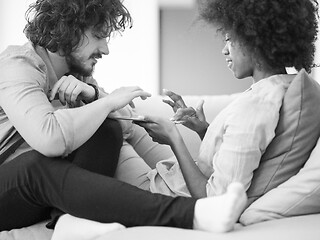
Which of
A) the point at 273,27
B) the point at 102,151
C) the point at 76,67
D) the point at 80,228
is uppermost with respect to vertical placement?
the point at 273,27

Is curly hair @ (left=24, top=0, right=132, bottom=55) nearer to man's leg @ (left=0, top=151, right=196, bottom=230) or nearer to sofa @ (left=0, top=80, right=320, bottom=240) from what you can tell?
man's leg @ (left=0, top=151, right=196, bottom=230)


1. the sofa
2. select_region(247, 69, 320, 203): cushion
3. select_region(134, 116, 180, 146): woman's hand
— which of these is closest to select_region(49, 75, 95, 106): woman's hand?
select_region(134, 116, 180, 146): woman's hand

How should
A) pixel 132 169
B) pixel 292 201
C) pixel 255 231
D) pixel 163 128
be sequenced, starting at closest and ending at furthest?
pixel 255 231 < pixel 292 201 < pixel 163 128 < pixel 132 169

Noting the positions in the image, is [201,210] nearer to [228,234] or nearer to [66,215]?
[228,234]

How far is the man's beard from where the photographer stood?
182 cm

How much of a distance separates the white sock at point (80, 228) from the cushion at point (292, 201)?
31 centimetres

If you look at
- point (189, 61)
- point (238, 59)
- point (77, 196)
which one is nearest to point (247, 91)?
point (238, 59)

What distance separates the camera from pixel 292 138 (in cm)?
139

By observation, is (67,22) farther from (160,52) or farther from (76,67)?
(160,52)

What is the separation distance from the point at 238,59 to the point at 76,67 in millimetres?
566

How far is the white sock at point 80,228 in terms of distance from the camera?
1305mm

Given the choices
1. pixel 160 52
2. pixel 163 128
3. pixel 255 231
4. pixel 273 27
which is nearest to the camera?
pixel 255 231

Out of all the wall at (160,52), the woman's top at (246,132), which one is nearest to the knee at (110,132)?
the woman's top at (246,132)

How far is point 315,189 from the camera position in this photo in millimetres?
1349
